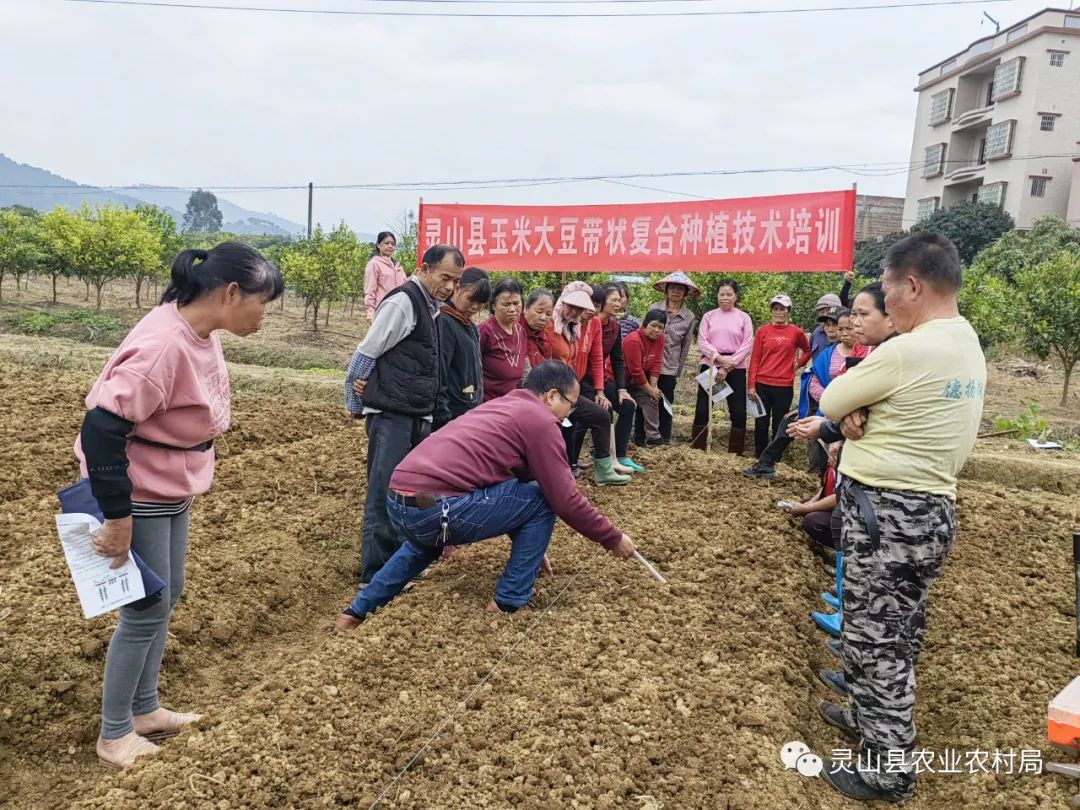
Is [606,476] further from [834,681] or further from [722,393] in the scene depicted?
[834,681]

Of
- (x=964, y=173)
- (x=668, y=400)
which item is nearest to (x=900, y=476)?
(x=668, y=400)

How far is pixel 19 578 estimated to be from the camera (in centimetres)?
348

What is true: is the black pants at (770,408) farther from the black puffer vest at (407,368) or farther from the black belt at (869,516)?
the black belt at (869,516)

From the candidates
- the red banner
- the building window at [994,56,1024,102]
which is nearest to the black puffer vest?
the red banner

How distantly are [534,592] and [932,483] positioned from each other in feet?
5.82

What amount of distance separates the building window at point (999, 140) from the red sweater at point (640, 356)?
102 feet

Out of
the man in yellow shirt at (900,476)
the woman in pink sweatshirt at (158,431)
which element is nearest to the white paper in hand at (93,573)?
the woman in pink sweatshirt at (158,431)

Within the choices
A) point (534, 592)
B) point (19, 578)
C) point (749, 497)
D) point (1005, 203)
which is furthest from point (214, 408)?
point (1005, 203)

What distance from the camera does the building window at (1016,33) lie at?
3116cm

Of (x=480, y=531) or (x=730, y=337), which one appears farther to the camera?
(x=730, y=337)

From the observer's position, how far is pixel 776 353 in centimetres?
596

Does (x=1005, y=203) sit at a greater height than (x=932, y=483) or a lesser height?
greater

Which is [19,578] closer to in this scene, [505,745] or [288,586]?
[288,586]

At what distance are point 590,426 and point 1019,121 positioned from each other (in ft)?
110
